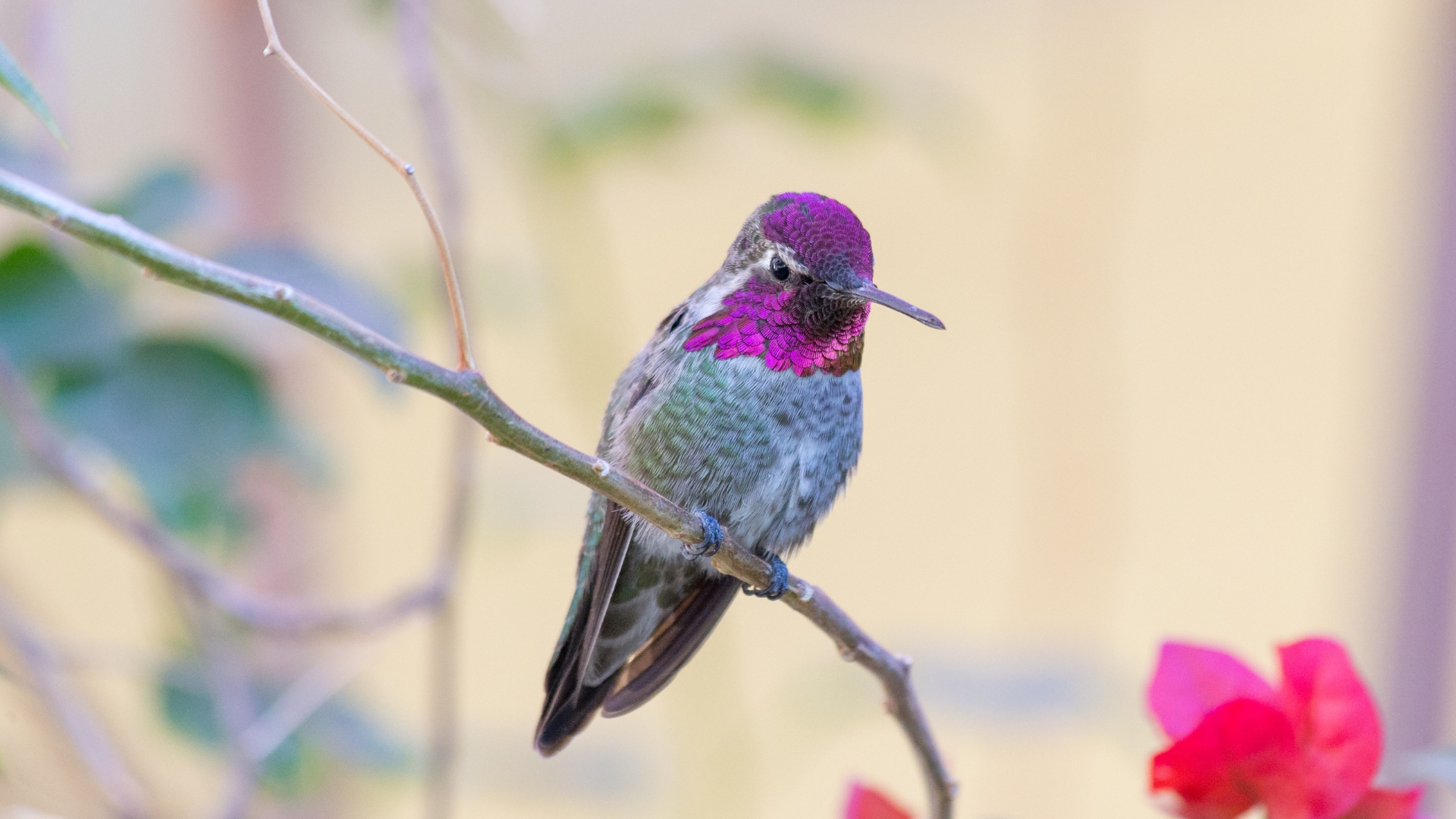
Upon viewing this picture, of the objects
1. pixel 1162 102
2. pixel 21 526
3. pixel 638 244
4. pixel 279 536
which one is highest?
pixel 1162 102

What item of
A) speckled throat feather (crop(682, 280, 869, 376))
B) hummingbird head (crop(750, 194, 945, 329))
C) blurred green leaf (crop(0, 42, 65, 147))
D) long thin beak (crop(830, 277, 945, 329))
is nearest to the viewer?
blurred green leaf (crop(0, 42, 65, 147))

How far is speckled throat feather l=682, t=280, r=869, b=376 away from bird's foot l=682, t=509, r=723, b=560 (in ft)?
0.42

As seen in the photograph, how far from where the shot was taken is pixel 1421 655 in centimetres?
200

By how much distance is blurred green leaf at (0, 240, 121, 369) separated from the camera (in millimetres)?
874

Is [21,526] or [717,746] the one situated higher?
[21,526]

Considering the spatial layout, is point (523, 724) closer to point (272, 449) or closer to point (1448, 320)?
point (272, 449)

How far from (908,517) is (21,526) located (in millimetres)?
1903

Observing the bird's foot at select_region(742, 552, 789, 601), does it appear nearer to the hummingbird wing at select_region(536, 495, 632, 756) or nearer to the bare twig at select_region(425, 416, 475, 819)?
the hummingbird wing at select_region(536, 495, 632, 756)

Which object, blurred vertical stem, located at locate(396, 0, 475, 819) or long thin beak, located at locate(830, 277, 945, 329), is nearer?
long thin beak, located at locate(830, 277, 945, 329)

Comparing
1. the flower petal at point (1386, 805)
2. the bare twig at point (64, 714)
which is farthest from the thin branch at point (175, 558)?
the flower petal at point (1386, 805)

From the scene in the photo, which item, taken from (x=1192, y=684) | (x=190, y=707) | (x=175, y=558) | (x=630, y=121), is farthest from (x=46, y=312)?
(x=1192, y=684)

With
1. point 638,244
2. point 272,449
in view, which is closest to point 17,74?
point 272,449

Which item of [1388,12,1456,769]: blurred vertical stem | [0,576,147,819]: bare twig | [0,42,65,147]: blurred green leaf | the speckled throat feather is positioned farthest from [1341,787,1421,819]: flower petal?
[1388,12,1456,769]: blurred vertical stem

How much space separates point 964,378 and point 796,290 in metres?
1.75
